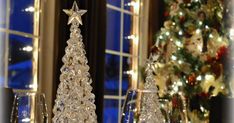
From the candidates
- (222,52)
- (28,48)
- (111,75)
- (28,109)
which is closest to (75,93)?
(28,109)

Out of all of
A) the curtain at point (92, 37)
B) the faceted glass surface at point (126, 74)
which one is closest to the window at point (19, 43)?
the curtain at point (92, 37)

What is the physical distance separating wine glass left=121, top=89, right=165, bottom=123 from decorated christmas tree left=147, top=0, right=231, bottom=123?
3.70 metres

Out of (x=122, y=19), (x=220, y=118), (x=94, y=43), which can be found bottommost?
(x=220, y=118)

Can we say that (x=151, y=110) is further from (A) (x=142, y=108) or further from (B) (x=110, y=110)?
(B) (x=110, y=110)

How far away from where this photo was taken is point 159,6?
233 inches

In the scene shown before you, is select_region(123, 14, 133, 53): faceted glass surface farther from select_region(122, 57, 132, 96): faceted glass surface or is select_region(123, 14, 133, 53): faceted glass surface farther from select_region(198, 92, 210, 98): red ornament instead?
select_region(198, 92, 210, 98): red ornament

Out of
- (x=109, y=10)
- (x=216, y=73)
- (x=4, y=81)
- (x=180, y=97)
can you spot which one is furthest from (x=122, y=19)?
(x=180, y=97)

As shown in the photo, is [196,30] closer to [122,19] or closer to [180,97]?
[122,19]

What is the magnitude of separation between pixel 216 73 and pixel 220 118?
3430 millimetres

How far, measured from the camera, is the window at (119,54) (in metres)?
5.05

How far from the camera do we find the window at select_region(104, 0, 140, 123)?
505cm

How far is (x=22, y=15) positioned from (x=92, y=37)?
611 mm

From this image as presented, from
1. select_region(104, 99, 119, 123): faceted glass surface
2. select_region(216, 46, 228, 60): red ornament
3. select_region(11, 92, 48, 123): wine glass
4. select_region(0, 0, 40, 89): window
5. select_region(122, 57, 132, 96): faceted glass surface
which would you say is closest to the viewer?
select_region(11, 92, 48, 123): wine glass

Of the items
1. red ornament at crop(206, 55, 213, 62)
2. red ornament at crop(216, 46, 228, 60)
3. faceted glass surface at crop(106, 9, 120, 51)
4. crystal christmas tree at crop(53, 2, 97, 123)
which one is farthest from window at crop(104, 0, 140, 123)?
crystal christmas tree at crop(53, 2, 97, 123)
